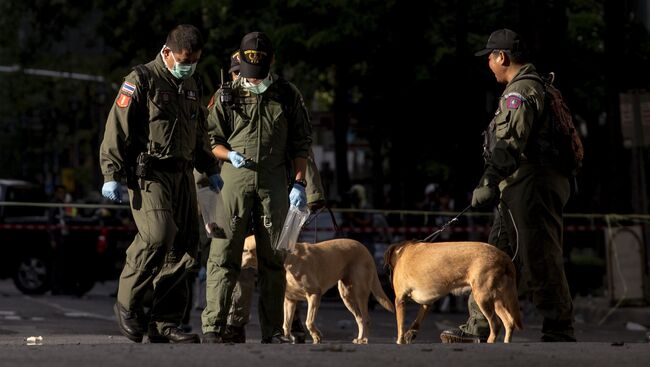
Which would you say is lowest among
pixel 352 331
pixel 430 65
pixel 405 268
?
pixel 352 331

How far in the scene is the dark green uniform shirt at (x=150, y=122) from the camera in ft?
34.0

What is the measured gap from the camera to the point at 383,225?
80.7 feet

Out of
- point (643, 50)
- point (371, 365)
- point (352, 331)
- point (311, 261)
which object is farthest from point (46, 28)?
point (371, 365)

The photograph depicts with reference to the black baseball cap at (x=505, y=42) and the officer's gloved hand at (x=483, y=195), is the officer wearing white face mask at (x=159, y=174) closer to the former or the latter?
the officer's gloved hand at (x=483, y=195)

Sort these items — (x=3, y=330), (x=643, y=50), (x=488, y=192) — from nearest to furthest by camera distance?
(x=488, y=192) < (x=3, y=330) < (x=643, y=50)

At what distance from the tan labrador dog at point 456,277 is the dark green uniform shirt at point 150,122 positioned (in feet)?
6.98

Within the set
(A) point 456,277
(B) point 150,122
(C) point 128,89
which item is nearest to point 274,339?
(A) point 456,277

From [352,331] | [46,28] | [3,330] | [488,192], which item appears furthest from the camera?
[46,28]

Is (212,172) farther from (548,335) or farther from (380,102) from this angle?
(380,102)

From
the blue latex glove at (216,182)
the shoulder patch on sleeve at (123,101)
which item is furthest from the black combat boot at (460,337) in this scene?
the shoulder patch on sleeve at (123,101)

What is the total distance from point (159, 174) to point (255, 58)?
41.2 inches

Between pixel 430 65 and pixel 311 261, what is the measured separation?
16593mm

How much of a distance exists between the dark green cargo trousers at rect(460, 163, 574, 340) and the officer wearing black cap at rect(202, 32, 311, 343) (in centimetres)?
136

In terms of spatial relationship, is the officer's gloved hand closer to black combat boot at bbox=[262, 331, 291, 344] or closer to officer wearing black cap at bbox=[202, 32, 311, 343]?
officer wearing black cap at bbox=[202, 32, 311, 343]
